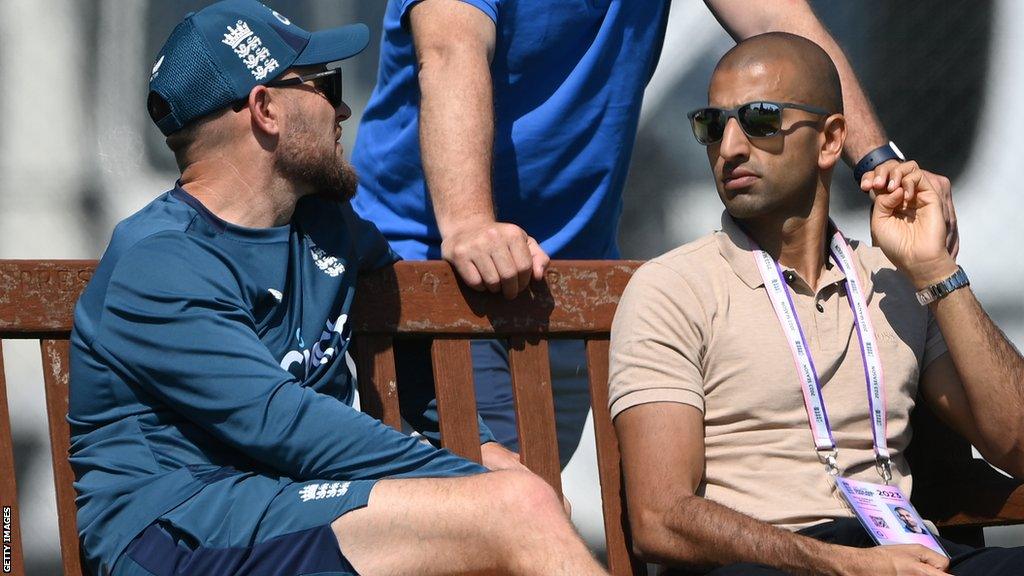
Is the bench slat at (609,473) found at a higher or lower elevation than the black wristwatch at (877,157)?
lower

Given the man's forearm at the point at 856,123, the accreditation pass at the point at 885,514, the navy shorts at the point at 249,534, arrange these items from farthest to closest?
the man's forearm at the point at 856,123 < the accreditation pass at the point at 885,514 < the navy shorts at the point at 249,534

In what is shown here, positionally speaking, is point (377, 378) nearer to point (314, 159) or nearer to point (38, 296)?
point (314, 159)

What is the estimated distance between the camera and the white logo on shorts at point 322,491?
231 centimetres

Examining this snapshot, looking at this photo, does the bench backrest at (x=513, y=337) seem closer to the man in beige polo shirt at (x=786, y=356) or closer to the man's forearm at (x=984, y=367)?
the man in beige polo shirt at (x=786, y=356)

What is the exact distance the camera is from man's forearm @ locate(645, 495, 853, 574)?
2.45 metres

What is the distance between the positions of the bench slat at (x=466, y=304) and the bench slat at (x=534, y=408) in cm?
4

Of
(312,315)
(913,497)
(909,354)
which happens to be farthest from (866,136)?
(312,315)

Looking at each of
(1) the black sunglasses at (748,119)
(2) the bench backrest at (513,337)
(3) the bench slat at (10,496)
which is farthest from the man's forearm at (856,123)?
(3) the bench slat at (10,496)

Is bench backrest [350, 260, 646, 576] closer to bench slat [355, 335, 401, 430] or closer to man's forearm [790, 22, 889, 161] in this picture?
bench slat [355, 335, 401, 430]

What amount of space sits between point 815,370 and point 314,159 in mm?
997

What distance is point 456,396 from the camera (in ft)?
9.31

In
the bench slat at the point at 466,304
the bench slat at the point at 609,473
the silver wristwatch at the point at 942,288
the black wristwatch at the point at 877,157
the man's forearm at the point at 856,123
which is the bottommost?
the bench slat at the point at 609,473

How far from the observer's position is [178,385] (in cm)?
233

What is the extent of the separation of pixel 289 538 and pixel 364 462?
0.18 meters
